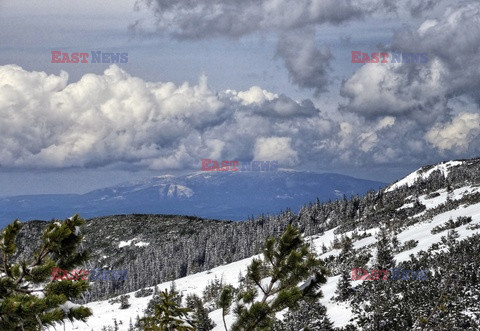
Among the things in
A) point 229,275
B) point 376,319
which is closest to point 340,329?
point 376,319

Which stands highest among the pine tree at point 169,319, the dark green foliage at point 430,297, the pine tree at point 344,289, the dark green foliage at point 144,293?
the pine tree at point 169,319

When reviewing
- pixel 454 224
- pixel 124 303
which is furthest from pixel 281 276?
pixel 124 303

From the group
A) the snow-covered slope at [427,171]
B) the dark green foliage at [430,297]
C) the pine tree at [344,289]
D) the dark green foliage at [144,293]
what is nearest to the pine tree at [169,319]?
the dark green foliage at [430,297]

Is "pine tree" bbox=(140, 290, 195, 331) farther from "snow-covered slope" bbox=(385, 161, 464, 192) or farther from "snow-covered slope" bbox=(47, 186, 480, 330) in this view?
"snow-covered slope" bbox=(385, 161, 464, 192)

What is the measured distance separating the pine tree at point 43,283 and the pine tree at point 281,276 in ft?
12.3

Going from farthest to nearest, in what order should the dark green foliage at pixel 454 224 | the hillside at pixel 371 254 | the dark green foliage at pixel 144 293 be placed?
the dark green foliage at pixel 144 293, the dark green foliage at pixel 454 224, the hillside at pixel 371 254

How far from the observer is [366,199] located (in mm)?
146750

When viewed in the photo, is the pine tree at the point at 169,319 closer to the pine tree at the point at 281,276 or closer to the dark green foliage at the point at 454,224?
the pine tree at the point at 281,276

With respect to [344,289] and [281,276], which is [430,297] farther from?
[281,276]

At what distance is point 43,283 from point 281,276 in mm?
4997

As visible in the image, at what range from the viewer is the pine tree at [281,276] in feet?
29.9

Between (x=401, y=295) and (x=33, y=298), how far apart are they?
29.9 meters

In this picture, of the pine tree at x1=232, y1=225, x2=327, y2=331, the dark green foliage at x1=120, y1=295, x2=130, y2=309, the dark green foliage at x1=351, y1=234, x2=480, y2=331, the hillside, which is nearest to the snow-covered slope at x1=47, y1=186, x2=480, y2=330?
the hillside

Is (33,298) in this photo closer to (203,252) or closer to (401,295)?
(401,295)
